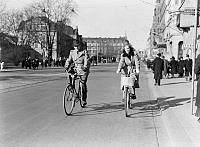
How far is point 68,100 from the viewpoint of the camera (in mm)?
8914

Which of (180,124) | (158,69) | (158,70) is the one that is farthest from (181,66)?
(180,124)

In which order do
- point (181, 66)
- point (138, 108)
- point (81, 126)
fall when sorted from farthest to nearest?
point (181, 66) < point (138, 108) < point (81, 126)

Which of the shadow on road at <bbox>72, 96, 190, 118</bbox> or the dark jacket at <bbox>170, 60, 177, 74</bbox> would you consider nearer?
the shadow on road at <bbox>72, 96, 190, 118</bbox>

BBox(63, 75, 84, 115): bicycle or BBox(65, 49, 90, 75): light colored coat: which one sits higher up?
BBox(65, 49, 90, 75): light colored coat

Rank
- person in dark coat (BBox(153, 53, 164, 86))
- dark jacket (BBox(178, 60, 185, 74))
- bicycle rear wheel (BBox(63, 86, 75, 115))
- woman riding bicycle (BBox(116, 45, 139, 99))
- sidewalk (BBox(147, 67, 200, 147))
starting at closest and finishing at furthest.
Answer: sidewalk (BBox(147, 67, 200, 147))
bicycle rear wheel (BBox(63, 86, 75, 115))
woman riding bicycle (BBox(116, 45, 139, 99))
person in dark coat (BBox(153, 53, 164, 86))
dark jacket (BBox(178, 60, 185, 74))

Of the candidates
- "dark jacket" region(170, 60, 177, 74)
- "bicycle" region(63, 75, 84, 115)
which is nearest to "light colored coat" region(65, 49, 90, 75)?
"bicycle" region(63, 75, 84, 115)

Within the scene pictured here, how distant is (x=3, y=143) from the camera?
19.3 feet

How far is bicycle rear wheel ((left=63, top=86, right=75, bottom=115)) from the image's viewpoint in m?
8.73

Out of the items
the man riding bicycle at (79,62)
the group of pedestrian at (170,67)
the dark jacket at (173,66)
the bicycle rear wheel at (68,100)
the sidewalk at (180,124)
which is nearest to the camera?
the sidewalk at (180,124)

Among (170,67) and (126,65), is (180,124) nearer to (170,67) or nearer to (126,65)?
(126,65)

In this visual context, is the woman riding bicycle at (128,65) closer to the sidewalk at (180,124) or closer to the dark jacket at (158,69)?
the sidewalk at (180,124)

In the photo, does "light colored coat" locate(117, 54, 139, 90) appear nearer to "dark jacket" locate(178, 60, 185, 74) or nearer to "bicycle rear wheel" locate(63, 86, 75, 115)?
"bicycle rear wheel" locate(63, 86, 75, 115)

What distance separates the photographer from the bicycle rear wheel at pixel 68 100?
8730 millimetres

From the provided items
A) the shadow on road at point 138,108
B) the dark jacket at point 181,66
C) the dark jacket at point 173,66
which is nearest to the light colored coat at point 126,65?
the shadow on road at point 138,108
